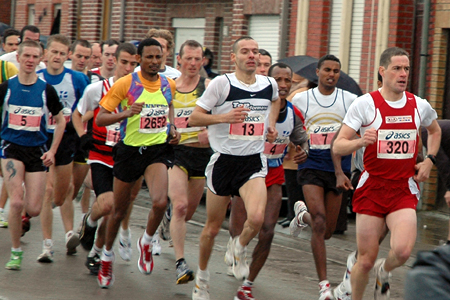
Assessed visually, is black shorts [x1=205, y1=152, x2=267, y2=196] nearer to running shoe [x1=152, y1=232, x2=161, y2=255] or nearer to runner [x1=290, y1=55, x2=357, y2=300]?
runner [x1=290, y1=55, x2=357, y2=300]

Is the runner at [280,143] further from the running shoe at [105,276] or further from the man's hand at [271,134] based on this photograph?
the running shoe at [105,276]

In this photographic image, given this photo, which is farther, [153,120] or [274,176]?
[274,176]

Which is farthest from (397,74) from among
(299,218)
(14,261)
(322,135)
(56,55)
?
(56,55)

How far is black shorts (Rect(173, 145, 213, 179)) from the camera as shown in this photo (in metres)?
7.53

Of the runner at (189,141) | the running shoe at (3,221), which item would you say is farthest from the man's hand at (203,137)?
the running shoe at (3,221)

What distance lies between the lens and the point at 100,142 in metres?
7.52

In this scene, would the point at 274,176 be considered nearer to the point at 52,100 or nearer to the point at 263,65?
the point at 263,65

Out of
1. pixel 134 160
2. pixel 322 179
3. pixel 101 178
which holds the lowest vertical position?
pixel 101 178

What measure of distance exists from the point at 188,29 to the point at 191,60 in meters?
11.0

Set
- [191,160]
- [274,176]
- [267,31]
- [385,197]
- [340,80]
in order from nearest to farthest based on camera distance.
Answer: [385,197], [274,176], [191,160], [340,80], [267,31]

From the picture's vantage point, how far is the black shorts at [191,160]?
7.53m

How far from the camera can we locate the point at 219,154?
6.50m

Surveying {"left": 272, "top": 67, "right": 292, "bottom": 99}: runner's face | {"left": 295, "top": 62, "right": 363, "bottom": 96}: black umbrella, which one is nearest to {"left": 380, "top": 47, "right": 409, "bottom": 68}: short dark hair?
{"left": 272, "top": 67, "right": 292, "bottom": 99}: runner's face

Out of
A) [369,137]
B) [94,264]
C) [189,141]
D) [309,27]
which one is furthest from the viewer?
[309,27]
